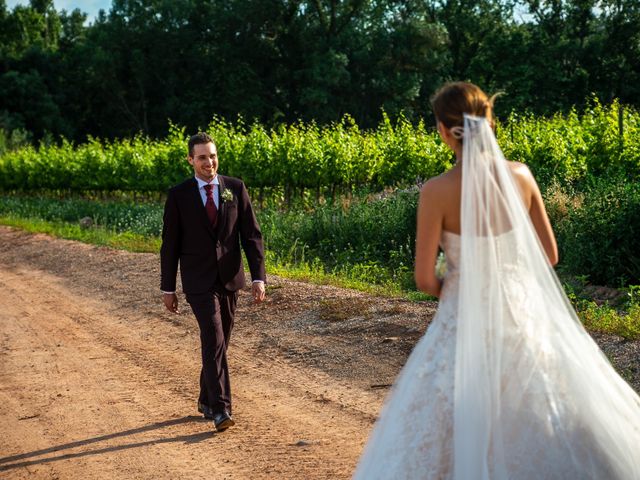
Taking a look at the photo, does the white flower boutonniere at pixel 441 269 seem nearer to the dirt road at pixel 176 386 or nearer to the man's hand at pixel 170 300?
the dirt road at pixel 176 386

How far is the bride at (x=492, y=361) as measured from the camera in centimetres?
319

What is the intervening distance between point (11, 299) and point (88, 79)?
50.5 meters

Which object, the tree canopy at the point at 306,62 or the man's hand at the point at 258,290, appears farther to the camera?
the tree canopy at the point at 306,62

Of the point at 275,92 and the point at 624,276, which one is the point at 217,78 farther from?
the point at 624,276

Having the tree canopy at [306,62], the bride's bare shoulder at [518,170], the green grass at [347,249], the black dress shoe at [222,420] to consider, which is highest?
the tree canopy at [306,62]

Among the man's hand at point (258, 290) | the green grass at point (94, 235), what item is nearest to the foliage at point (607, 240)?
the man's hand at point (258, 290)

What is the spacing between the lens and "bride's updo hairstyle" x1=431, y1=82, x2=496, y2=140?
3283 mm

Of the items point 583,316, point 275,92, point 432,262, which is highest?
point 275,92

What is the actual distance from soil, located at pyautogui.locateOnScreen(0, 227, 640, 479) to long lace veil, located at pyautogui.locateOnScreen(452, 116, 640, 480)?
196cm

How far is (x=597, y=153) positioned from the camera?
56.6ft

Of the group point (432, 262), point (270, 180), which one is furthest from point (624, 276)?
point (270, 180)

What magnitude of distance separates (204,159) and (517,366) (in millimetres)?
3324

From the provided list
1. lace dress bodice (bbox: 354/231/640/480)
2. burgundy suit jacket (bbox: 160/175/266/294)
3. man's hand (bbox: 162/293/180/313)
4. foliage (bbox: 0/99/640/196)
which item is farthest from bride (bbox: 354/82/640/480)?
foliage (bbox: 0/99/640/196)

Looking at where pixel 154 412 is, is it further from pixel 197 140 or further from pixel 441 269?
pixel 441 269
